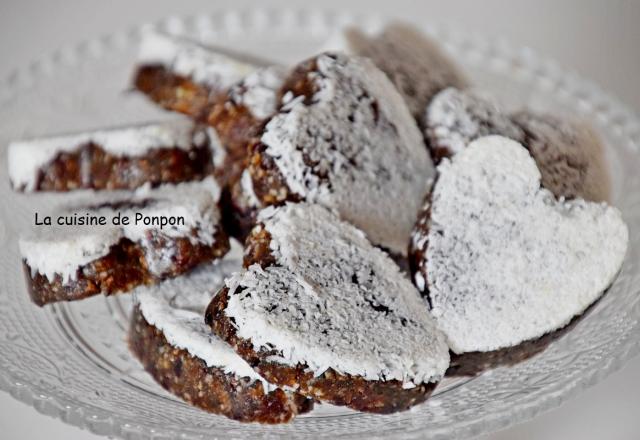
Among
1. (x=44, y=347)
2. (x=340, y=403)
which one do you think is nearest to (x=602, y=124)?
(x=340, y=403)

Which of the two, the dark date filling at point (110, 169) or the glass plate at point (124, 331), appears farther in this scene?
the dark date filling at point (110, 169)

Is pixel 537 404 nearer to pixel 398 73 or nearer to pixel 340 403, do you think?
pixel 340 403

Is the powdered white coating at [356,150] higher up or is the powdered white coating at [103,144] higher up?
the powdered white coating at [356,150]

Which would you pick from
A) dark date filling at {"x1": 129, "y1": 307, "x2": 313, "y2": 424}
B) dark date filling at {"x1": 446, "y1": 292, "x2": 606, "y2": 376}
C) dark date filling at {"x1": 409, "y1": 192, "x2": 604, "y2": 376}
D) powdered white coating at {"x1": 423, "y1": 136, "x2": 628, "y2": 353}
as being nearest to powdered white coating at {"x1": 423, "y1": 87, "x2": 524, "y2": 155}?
powdered white coating at {"x1": 423, "y1": 136, "x2": 628, "y2": 353}

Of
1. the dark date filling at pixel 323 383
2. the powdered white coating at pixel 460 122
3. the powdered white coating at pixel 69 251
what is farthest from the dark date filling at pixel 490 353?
the powdered white coating at pixel 69 251

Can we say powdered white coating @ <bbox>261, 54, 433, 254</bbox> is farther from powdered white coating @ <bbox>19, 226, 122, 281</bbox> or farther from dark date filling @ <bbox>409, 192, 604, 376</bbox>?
powdered white coating @ <bbox>19, 226, 122, 281</bbox>

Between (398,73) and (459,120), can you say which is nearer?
(459,120)

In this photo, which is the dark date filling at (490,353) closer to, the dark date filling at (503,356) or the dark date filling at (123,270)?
the dark date filling at (503,356)
